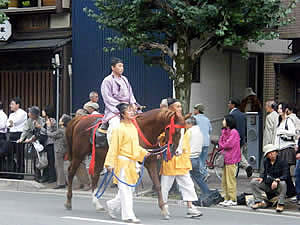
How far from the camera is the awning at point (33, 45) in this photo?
22102mm

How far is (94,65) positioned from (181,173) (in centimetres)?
1035

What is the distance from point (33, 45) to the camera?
73.9ft

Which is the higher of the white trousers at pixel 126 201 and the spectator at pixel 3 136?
the spectator at pixel 3 136

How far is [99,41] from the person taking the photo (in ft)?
71.2

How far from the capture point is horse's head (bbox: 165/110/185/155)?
1145cm

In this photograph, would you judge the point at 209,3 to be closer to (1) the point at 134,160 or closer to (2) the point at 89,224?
(1) the point at 134,160

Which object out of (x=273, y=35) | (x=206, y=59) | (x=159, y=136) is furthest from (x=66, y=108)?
(x=159, y=136)

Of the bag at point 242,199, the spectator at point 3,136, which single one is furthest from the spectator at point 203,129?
the spectator at point 3,136

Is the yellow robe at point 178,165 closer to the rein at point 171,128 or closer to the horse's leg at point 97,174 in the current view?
the rein at point 171,128

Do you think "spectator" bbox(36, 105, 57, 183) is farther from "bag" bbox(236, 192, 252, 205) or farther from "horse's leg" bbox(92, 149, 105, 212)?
"bag" bbox(236, 192, 252, 205)

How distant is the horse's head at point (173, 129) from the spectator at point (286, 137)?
11.0 ft

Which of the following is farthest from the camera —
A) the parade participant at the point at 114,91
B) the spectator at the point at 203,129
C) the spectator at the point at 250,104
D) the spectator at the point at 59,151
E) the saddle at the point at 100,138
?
the spectator at the point at 250,104

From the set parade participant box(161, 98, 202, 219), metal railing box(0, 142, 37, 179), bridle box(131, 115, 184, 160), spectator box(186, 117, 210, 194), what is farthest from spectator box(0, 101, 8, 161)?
bridle box(131, 115, 184, 160)

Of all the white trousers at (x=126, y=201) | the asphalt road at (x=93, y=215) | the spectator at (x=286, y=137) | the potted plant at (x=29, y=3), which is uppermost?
the potted plant at (x=29, y=3)
